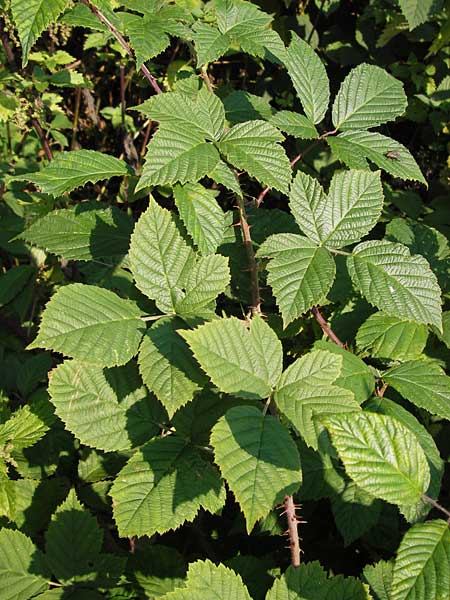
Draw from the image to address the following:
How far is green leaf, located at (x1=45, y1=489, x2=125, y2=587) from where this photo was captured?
148cm

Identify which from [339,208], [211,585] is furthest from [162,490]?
[339,208]

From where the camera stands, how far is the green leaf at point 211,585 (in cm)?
118

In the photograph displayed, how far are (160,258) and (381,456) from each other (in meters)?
0.63

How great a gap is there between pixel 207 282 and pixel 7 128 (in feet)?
7.95

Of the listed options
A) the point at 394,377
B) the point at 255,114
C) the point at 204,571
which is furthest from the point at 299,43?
the point at 204,571

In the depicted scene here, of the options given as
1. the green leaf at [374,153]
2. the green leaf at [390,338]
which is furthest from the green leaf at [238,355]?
the green leaf at [374,153]

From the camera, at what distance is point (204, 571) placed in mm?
1217

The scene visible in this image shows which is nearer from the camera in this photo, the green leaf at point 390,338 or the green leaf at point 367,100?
the green leaf at point 390,338

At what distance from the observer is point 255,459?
1082 mm

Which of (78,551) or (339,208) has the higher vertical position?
(339,208)

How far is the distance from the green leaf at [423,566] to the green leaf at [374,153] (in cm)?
84

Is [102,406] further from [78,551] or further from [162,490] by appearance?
[78,551]

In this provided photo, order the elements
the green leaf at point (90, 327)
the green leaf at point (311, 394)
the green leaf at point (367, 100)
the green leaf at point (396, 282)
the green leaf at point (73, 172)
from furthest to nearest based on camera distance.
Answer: the green leaf at point (367, 100), the green leaf at point (73, 172), the green leaf at point (396, 282), the green leaf at point (90, 327), the green leaf at point (311, 394)

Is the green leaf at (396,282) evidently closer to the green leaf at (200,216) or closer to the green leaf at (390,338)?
the green leaf at (390,338)
